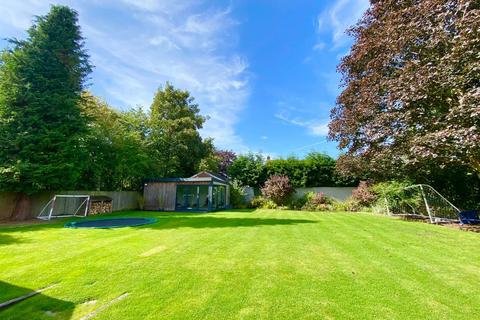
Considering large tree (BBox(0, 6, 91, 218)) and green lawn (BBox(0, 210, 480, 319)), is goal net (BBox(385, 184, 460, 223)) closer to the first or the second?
green lawn (BBox(0, 210, 480, 319))

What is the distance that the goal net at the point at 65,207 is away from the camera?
471 inches

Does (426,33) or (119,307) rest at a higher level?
(426,33)

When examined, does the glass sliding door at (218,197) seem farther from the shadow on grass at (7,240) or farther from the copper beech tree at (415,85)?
the shadow on grass at (7,240)

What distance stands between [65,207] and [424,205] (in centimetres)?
1823

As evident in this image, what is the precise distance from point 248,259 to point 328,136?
10559mm

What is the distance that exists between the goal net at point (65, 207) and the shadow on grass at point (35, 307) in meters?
9.91

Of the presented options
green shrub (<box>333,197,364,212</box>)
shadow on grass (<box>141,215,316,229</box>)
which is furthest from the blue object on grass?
green shrub (<box>333,197,364,212</box>)

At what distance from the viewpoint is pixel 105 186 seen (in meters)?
17.3

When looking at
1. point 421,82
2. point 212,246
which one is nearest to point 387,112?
point 421,82

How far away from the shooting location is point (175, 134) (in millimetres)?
23094

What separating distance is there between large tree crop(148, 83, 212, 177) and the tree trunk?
32.3 ft

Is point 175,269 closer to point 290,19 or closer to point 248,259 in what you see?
point 248,259

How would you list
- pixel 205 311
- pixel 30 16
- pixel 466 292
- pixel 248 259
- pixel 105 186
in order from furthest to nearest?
pixel 105 186 < pixel 30 16 < pixel 248 259 < pixel 466 292 < pixel 205 311

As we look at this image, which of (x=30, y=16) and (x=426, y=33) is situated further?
(x=30, y=16)
